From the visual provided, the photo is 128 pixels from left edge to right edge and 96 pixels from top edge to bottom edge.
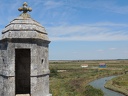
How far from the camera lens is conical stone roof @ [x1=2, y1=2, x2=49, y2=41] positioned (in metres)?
4.81

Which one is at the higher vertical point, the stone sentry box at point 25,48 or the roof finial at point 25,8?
the roof finial at point 25,8

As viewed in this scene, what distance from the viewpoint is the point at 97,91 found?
2780 centimetres

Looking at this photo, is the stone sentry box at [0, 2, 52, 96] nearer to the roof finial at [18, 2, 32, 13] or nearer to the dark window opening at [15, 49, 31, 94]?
the roof finial at [18, 2, 32, 13]

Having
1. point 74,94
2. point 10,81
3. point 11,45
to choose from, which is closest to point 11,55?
→ point 11,45

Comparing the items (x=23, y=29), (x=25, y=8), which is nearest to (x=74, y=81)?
(x=25, y=8)

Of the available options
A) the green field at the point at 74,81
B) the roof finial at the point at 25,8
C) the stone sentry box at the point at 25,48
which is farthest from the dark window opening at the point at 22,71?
the green field at the point at 74,81

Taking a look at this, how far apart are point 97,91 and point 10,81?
24.1m

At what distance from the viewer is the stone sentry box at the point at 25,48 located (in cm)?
478

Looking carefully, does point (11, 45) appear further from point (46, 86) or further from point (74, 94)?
point (74, 94)

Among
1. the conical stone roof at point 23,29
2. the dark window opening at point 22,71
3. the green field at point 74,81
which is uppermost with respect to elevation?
the conical stone roof at point 23,29

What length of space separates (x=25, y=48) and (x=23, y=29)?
42 centimetres

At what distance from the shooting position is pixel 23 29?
4.83 m

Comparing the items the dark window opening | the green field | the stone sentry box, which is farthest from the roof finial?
the green field

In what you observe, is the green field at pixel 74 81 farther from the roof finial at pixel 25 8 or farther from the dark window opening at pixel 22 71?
the roof finial at pixel 25 8
